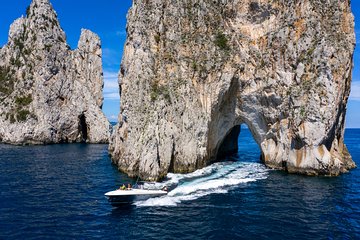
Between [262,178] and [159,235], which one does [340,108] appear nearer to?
[262,178]

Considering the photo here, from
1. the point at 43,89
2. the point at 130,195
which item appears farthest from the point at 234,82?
the point at 43,89

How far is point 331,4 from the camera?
5081cm

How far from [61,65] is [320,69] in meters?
90.3

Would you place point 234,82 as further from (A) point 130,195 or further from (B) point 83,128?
(B) point 83,128

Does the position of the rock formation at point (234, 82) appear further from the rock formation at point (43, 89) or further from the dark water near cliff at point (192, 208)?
the rock formation at point (43, 89)

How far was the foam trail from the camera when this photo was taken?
36219 mm

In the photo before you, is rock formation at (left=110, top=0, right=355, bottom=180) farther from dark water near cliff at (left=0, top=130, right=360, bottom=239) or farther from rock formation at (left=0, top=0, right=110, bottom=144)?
rock formation at (left=0, top=0, right=110, bottom=144)

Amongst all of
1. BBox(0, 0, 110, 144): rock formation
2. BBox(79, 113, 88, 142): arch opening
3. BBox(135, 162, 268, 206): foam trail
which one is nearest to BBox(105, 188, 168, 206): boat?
BBox(135, 162, 268, 206): foam trail

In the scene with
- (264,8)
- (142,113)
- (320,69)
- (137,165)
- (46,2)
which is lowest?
(137,165)

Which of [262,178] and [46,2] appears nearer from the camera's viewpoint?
[262,178]

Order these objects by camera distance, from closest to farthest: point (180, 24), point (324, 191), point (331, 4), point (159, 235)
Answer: point (159, 235), point (324, 191), point (331, 4), point (180, 24)

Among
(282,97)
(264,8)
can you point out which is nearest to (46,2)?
(264,8)

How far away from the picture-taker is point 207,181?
44.1 metres

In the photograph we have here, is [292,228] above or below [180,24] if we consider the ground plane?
below
